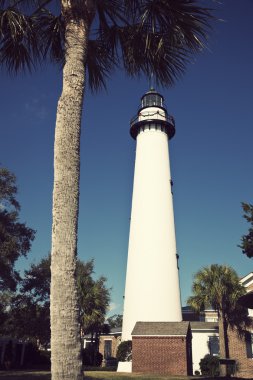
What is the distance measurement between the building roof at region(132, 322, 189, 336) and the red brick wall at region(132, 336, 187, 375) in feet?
0.91

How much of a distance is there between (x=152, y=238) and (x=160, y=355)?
23.6 feet

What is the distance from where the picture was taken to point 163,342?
22.8 meters

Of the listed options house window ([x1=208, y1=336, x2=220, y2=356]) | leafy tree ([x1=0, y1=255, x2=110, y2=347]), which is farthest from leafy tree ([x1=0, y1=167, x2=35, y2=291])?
house window ([x1=208, y1=336, x2=220, y2=356])

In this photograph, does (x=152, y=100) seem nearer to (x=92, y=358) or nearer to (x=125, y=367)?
(x=125, y=367)

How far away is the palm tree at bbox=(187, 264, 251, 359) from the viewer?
2681 cm

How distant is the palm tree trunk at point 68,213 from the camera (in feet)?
Result: 15.7

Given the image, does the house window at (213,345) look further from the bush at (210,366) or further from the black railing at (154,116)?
the black railing at (154,116)

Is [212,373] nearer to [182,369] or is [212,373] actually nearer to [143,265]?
[182,369]

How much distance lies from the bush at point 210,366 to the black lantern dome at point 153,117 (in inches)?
651

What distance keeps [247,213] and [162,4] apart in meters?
15.3

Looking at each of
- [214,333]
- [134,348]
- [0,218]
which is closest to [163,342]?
[134,348]

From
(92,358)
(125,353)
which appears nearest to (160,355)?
(125,353)

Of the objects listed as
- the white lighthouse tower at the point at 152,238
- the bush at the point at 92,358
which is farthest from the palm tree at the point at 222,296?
the bush at the point at 92,358

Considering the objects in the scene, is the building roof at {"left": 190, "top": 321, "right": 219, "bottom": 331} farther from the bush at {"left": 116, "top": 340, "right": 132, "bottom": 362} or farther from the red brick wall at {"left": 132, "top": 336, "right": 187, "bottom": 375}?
the red brick wall at {"left": 132, "top": 336, "right": 187, "bottom": 375}
